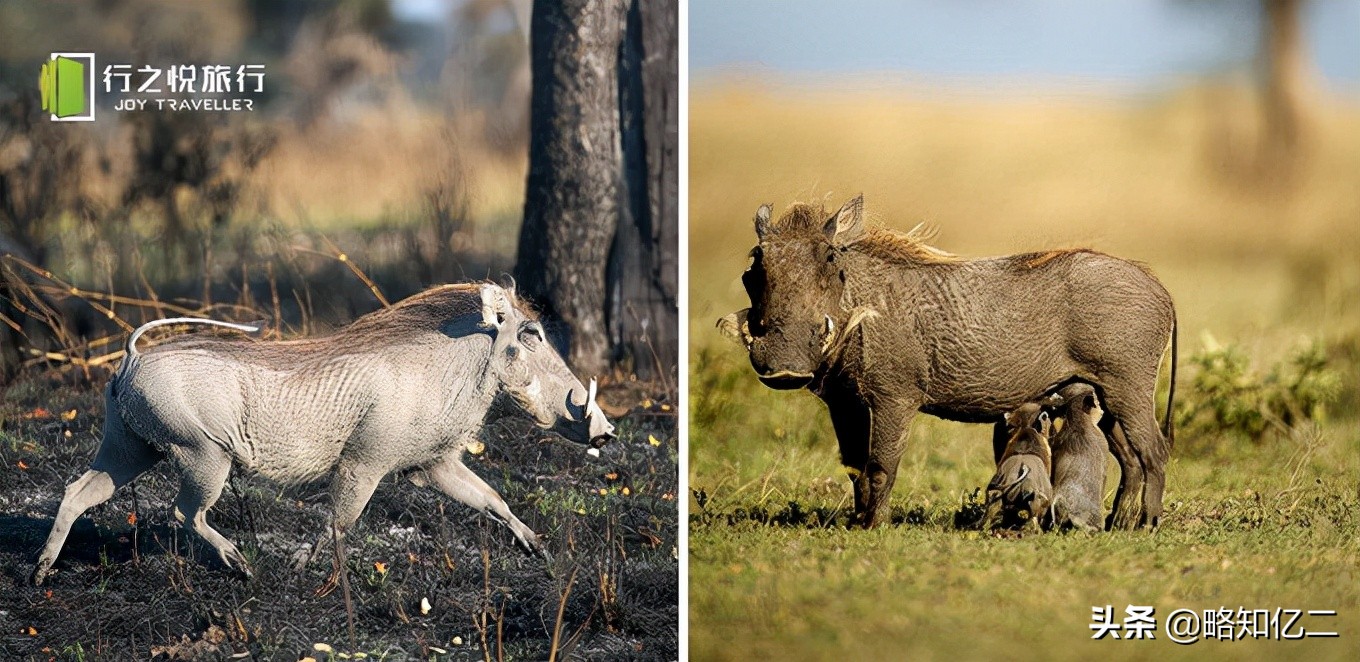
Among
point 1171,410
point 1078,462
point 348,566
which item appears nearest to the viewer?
point 348,566

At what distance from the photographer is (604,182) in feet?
23.8

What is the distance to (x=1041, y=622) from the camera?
7055mm

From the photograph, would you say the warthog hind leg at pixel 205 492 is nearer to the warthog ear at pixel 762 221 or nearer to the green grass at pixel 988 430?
the green grass at pixel 988 430

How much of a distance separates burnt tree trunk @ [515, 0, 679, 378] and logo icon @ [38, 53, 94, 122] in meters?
1.69

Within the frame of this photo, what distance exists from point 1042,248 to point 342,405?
110 inches

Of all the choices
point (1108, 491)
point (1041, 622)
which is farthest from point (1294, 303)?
point (1041, 622)

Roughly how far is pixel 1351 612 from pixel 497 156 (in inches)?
150

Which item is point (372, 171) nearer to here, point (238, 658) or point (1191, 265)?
point (238, 658)

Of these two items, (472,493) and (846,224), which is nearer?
(472,493)

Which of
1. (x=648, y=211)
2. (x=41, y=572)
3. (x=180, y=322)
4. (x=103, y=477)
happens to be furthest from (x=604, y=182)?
(x=41, y=572)

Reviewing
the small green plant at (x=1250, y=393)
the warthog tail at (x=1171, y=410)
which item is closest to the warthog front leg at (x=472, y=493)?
the warthog tail at (x=1171, y=410)

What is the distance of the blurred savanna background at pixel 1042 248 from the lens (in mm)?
7090

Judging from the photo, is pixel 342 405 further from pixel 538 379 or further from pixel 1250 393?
pixel 1250 393

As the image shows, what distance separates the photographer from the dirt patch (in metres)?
6.88
